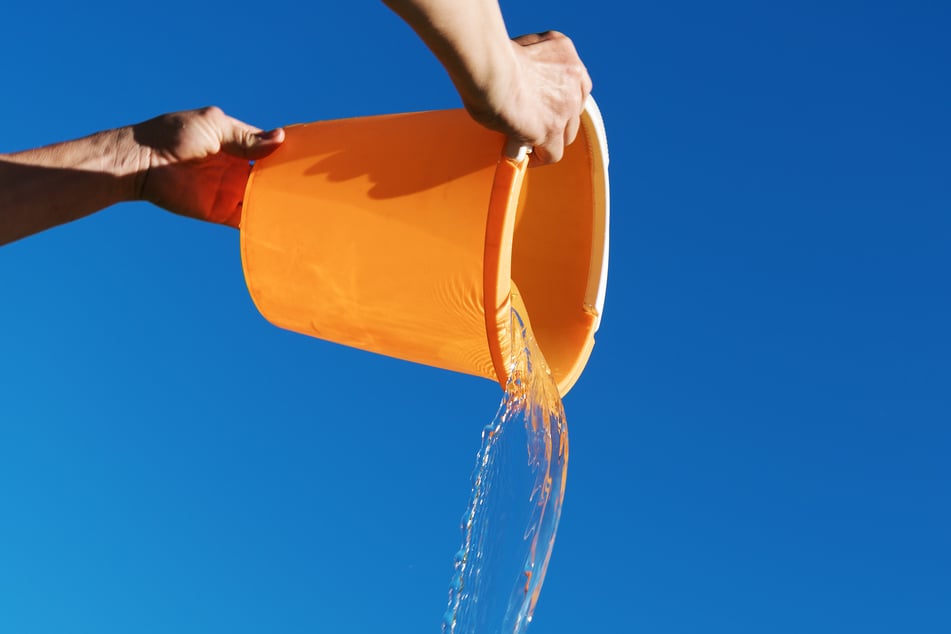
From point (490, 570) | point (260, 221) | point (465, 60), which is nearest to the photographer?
point (465, 60)

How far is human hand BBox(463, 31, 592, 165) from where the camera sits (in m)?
0.89

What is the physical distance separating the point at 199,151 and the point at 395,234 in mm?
333

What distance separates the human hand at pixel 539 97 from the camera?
0.89m

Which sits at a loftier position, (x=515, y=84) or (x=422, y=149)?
(x=422, y=149)

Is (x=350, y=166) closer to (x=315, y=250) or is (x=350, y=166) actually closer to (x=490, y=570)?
(x=315, y=250)

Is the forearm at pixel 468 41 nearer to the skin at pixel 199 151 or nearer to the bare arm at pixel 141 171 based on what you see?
the skin at pixel 199 151

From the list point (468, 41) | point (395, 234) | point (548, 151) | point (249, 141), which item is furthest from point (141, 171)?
point (468, 41)

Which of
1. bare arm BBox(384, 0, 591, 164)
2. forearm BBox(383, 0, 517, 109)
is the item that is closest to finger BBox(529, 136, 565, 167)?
bare arm BBox(384, 0, 591, 164)

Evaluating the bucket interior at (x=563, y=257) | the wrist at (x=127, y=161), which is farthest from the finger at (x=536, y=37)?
the wrist at (x=127, y=161)

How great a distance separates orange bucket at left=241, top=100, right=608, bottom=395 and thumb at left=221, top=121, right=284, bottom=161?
0.05 feet

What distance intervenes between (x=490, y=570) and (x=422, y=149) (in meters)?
0.64

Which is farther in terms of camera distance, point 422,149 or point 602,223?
point 602,223

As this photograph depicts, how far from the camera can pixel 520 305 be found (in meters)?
1.28

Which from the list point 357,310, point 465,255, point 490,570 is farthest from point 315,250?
point 490,570
